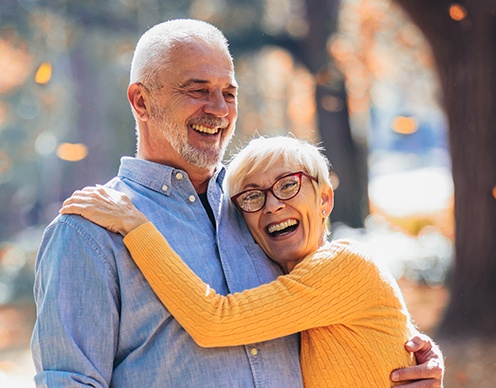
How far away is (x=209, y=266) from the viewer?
7.68 ft

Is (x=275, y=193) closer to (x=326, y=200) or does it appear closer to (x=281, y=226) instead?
(x=281, y=226)

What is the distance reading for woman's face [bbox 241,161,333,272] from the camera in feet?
7.93

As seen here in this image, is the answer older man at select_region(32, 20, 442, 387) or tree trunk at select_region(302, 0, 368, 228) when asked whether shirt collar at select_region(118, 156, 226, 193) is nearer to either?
older man at select_region(32, 20, 442, 387)

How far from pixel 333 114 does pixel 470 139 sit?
4.12m

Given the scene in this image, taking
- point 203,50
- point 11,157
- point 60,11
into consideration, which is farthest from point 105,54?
point 203,50

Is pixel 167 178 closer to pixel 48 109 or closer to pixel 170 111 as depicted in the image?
pixel 170 111

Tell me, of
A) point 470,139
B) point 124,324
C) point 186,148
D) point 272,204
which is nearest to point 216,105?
point 186,148

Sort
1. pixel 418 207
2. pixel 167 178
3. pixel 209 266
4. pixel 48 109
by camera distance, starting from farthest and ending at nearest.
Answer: pixel 48 109 → pixel 418 207 → pixel 167 178 → pixel 209 266

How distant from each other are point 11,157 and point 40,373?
17.4 meters

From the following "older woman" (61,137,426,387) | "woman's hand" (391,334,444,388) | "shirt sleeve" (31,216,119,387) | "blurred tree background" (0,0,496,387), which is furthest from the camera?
"blurred tree background" (0,0,496,387)

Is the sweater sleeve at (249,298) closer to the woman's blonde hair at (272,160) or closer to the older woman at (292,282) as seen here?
the older woman at (292,282)

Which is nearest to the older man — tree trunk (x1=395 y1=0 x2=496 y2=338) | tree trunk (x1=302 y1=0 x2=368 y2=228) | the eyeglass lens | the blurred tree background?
the eyeglass lens

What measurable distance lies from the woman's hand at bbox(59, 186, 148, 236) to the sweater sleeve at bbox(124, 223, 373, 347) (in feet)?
0.14

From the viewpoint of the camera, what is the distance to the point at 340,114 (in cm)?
1096
